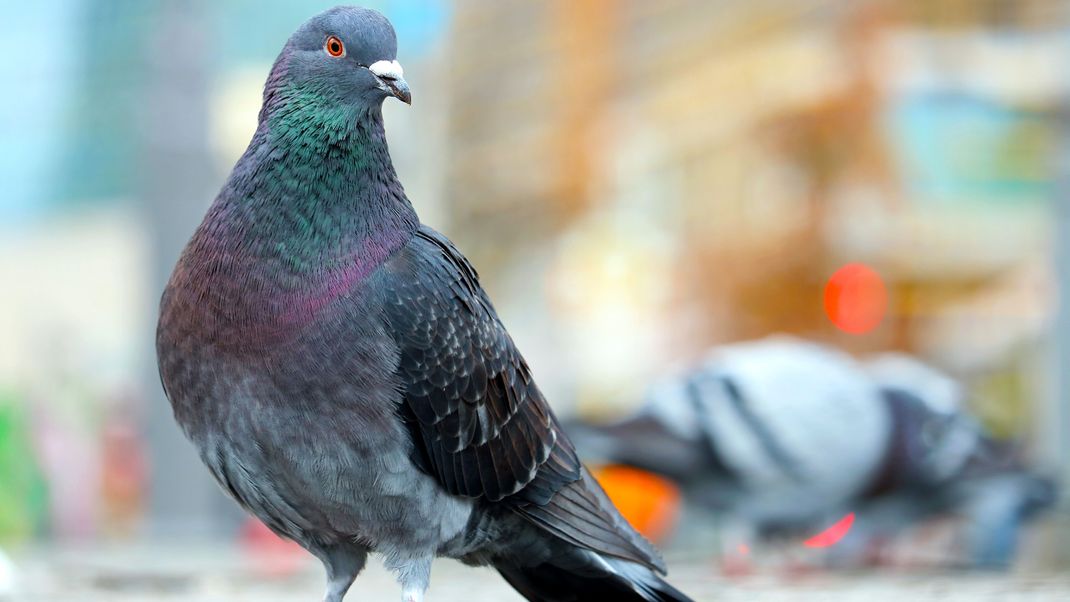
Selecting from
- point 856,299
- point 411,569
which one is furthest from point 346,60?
point 856,299

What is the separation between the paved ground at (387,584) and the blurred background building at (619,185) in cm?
261

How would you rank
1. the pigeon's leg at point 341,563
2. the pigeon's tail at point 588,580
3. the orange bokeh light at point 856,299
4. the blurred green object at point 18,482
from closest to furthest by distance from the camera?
the pigeon's leg at point 341,563 → the pigeon's tail at point 588,580 → the blurred green object at point 18,482 → the orange bokeh light at point 856,299

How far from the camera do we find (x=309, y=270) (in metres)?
2.92

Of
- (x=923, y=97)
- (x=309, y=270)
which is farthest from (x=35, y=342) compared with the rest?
(x=309, y=270)

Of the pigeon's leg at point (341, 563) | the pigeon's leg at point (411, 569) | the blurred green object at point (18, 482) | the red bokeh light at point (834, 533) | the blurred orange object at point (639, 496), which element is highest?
the red bokeh light at point (834, 533)

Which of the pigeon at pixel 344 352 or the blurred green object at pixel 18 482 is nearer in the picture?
the pigeon at pixel 344 352

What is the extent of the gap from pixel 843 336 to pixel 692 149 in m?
5.05

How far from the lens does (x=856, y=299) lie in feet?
43.3

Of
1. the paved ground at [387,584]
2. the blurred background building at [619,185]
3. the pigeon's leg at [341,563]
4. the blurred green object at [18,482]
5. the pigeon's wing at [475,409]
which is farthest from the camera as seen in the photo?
the blurred background building at [619,185]

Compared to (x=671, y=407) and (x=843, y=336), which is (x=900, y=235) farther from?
(x=671, y=407)

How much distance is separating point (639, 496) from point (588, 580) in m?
3.38

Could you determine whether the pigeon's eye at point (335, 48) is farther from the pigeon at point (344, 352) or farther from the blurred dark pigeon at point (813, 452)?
the blurred dark pigeon at point (813, 452)

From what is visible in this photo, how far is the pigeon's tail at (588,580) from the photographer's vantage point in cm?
346

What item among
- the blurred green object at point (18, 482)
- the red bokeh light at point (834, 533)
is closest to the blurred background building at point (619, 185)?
the blurred green object at point (18, 482)
